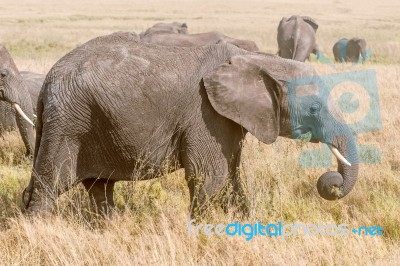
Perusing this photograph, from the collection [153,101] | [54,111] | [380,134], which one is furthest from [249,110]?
[380,134]

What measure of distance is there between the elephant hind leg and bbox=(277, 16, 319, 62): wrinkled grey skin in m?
12.9

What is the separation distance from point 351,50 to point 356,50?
10.4 inches

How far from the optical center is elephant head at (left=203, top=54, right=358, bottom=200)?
14.9 feet

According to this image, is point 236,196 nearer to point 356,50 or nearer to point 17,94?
point 17,94

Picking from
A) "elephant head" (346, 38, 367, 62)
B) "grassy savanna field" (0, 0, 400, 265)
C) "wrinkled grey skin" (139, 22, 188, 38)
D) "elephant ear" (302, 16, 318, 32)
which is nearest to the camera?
"grassy savanna field" (0, 0, 400, 265)

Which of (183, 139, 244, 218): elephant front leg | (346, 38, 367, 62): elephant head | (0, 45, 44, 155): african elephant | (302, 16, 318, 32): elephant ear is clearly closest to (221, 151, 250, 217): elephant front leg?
(183, 139, 244, 218): elephant front leg

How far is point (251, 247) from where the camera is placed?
4.12 m

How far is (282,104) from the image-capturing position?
15.4ft

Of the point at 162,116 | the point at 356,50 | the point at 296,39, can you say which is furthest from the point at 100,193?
the point at 356,50

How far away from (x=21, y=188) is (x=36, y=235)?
1681 mm

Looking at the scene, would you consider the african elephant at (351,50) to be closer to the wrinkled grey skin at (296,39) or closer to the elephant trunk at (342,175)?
the wrinkled grey skin at (296,39)

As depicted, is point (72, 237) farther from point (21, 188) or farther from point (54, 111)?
point (21, 188)

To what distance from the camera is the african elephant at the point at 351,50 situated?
22625 mm

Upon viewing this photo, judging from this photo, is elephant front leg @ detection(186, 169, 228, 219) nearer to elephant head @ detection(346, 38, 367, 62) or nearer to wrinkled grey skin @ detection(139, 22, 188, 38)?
wrinkled grey skin @ detection(139, 22, 188, 38)
